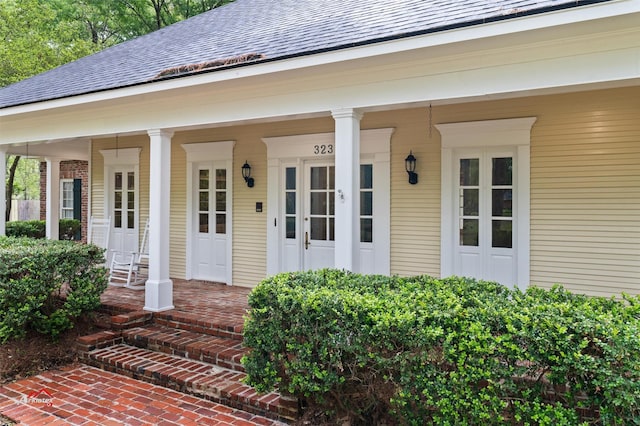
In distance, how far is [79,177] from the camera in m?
12.8

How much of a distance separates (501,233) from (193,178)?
200 inches

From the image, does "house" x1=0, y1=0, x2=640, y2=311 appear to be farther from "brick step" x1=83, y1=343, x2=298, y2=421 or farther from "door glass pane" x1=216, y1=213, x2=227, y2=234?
"brick step" x1=83, y1=343, x2=298, y2=421

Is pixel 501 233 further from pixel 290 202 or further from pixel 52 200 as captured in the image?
pixel 52 200

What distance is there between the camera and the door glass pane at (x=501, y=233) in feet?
17.8

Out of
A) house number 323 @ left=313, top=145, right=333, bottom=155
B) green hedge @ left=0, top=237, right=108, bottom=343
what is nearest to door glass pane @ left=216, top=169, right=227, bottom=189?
house number 323 @ left=313, top=145, right=333, bottom=155

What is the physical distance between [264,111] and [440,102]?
193 centimetres

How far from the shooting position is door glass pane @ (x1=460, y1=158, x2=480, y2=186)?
18.4 ft

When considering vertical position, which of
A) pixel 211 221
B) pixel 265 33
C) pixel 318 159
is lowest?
pixel 211 221

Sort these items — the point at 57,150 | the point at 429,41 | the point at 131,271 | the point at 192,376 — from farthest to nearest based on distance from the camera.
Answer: the point at 57,150, the point at 131,271, the point at 192,376, the point at 429,41

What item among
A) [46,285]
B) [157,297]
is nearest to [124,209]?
[157,297]

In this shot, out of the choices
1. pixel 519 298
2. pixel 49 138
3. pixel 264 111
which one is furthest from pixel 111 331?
pixel 519 298

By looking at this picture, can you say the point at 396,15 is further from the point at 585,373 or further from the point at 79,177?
the point at 79,177

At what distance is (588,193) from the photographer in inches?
197

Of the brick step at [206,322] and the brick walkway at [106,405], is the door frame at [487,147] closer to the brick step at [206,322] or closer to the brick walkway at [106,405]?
the brick step at [206,322]
